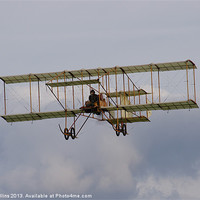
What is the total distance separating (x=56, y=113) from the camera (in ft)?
205

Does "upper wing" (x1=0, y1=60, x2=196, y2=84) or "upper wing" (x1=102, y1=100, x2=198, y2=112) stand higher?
"upper wing" (x1=0, y1=60, x2=196, y2=84)

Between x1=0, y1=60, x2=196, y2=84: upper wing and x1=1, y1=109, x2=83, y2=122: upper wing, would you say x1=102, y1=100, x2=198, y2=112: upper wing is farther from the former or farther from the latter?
x1=1, y1=109, x2=83, y2=122: upper wing

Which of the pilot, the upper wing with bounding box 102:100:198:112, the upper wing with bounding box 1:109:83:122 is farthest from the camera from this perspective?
the upper wing with bounding box 1:109:83:122

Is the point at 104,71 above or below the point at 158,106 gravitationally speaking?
above

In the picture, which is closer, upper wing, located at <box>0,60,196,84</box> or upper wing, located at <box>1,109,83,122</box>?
upper wing, located at <box>0,60,196,84</box>

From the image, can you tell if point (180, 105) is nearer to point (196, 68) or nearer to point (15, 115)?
point (196, 68)

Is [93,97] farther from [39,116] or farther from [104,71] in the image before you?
[39,116]

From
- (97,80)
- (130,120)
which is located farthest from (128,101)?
(97,80)

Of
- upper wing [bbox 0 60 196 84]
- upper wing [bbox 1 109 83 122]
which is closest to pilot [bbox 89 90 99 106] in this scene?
upper wing [bbox 0 60 196 84]

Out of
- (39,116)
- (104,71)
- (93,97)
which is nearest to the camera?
(93,97)

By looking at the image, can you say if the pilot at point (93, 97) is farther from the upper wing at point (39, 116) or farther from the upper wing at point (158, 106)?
the upper wing at point (39, 116)

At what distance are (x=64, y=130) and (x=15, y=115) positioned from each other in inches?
179

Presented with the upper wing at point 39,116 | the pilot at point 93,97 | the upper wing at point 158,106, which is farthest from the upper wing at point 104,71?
the upper wing at point 158,106

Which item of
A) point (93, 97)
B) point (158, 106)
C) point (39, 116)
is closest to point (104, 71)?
point (93, 97)
